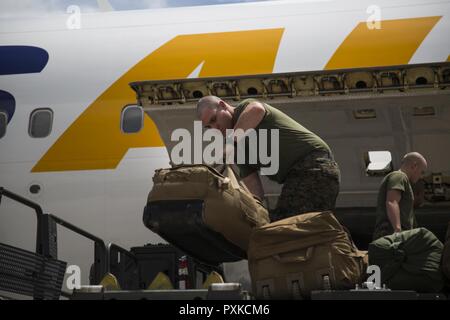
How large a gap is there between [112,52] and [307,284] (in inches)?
218

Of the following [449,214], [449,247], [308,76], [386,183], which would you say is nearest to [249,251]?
[449,247]

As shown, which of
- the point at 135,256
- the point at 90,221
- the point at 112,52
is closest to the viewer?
the point at 135,256

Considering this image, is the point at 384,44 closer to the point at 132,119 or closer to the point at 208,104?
the point at 132,119

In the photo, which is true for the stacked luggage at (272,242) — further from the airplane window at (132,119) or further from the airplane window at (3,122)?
the airplane window at (3,122)

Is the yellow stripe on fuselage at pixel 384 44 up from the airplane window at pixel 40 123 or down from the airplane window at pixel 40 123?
up

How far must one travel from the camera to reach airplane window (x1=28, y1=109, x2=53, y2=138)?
8.14m

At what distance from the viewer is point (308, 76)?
7113 millimetres

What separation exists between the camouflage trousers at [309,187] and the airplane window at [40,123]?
459 centimetres

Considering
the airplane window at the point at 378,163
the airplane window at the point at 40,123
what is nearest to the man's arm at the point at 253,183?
the airplane window at the point at 378,163

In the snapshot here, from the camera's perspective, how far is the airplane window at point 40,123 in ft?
26.7

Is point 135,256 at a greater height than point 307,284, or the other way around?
point 135,256

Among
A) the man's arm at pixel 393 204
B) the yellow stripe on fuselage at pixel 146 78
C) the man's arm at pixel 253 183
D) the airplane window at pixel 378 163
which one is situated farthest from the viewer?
the yellow stripe on fuselage at pixel 146 78

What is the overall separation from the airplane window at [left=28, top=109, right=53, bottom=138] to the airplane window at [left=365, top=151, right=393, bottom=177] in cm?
297

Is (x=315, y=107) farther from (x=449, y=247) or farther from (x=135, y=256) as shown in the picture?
(x=449, y=247)
